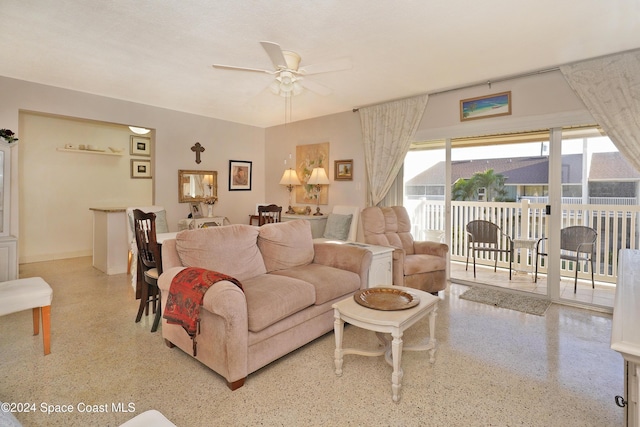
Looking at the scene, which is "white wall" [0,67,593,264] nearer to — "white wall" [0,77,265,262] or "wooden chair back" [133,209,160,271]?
"white wall" [0,77,265,262]

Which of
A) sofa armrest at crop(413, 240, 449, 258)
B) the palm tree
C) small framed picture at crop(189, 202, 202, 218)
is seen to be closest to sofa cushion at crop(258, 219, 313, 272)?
sofa armrest at crop(413, 240, 449, 258)

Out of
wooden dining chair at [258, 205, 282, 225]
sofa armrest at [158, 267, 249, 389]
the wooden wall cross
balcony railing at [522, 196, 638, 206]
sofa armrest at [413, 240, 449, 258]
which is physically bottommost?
sofa armrest at [158, 267, 249, 389]

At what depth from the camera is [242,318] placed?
A: 196 centimetres

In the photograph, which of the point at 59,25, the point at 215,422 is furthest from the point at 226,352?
the point at 59,25

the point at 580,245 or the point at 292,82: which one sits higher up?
the point at 292,82

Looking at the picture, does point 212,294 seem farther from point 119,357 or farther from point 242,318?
point 119,357

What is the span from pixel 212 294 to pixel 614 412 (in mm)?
2376

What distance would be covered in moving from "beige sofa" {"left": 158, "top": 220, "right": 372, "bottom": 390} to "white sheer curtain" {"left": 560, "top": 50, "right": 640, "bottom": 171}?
8.99ft

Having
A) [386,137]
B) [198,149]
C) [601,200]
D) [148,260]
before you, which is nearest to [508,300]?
[601,200]

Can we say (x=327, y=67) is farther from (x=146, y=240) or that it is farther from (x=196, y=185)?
(x=196, y=185)

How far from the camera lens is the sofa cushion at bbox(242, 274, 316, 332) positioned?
6.82ft

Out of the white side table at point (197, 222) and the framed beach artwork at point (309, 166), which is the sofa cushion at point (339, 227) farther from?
the white side table at point (197, 222)

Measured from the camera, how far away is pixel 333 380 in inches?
83.1

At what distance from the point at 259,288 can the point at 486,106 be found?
3511 millimetres
